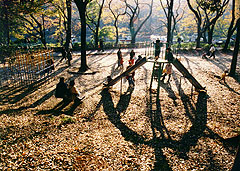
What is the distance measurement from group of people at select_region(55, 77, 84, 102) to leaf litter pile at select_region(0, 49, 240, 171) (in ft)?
1.45

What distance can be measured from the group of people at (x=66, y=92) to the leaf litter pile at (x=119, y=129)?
44 centimetres

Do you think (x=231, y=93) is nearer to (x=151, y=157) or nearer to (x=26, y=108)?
(x=151, y=157)

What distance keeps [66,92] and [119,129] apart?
3589mm

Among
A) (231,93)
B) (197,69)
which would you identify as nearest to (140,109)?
(231,93)

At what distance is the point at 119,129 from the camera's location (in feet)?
25.8

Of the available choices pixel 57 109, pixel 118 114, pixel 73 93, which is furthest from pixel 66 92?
pixel 118 114

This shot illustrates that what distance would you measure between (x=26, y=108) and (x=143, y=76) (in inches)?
363

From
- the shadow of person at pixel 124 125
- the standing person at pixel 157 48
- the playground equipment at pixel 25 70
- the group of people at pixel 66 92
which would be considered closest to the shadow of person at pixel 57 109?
the group of people at pixel 66 92

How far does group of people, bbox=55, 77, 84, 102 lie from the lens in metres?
9.36

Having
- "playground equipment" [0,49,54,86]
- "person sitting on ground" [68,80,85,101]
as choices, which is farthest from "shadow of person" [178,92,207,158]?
"playground equipment" [0,49,54,86]

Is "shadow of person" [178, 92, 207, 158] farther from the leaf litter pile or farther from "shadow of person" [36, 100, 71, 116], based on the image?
"shadow of person" [36, 100, 71, 116]

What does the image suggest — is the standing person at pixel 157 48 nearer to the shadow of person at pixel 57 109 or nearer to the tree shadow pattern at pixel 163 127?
the tree shadow pattern at pixel 163 127

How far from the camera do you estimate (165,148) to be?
662 cm

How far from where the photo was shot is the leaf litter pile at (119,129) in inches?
232
